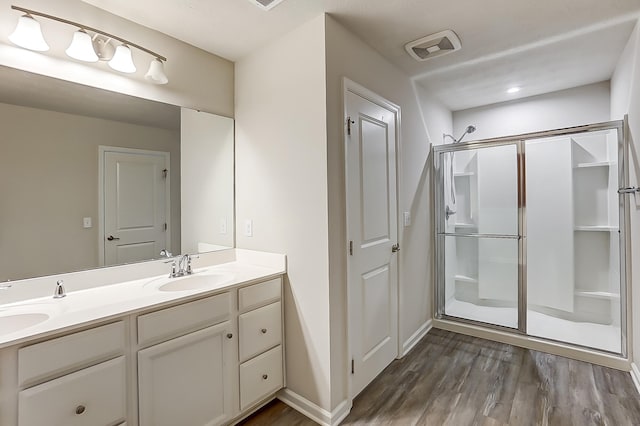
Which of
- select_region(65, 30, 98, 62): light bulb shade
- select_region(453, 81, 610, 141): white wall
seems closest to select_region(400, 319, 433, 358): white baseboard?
select_region(453, 81, 610, 141): white wall

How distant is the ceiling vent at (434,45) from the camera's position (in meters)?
2.07

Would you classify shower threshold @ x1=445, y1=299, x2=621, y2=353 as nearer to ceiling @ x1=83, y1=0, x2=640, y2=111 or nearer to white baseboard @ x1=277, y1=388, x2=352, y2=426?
white baseboard @ x1=277, y1=388, x2=352, y2=426

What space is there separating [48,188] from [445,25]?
2.48 m

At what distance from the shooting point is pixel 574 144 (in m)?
2.87

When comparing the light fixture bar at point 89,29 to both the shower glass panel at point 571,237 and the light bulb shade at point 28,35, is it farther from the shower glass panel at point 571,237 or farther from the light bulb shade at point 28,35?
the shower glass panel at point 571,237

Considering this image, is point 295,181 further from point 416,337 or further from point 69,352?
point 416,337

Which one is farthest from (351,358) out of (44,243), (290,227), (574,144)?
(574,144)

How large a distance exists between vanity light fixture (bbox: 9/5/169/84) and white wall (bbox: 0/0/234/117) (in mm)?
50

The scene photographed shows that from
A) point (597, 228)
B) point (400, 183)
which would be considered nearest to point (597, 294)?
point (597, 228)

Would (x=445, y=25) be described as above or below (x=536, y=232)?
above

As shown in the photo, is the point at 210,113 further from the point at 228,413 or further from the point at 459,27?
the point at 228,413

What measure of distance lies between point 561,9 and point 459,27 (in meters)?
0.56

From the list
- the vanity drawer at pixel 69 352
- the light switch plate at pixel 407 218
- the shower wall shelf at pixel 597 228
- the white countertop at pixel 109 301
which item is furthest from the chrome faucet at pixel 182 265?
the shower wall shelf at pixel 597 228

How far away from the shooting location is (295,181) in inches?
76.5
